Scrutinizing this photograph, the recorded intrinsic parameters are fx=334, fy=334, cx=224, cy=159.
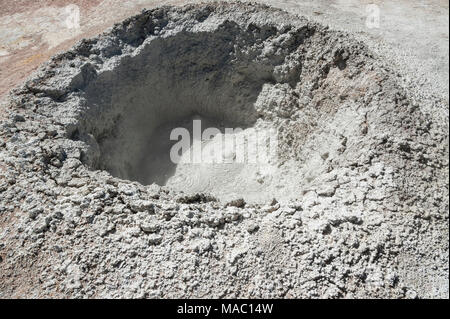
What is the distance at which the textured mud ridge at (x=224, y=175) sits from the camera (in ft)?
17.9

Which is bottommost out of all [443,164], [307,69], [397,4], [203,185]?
[203,185]

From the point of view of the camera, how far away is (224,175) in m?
10.4

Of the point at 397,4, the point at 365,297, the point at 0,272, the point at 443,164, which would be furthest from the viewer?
the point at 397,4

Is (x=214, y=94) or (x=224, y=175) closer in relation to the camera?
(x=224, y=175)

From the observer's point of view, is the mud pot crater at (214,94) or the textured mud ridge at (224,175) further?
the mud pot crater at (214,94)

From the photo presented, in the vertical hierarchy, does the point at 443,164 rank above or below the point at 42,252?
above

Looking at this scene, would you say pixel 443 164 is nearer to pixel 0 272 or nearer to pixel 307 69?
pixel 307 69

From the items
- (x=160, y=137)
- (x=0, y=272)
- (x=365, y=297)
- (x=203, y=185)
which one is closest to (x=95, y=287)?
(x=0, y=272)

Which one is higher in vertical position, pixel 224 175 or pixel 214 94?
pixel 214 94

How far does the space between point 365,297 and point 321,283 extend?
27.3 inches

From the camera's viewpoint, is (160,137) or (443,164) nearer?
(443,164)

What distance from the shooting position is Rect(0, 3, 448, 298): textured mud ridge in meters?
5.44

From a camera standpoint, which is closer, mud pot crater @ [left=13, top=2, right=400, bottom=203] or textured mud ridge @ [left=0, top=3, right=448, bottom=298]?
textured mud ridge @ [left=0, top=3, right=448, bottom=298]

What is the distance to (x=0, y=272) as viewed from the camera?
559 centimetres
